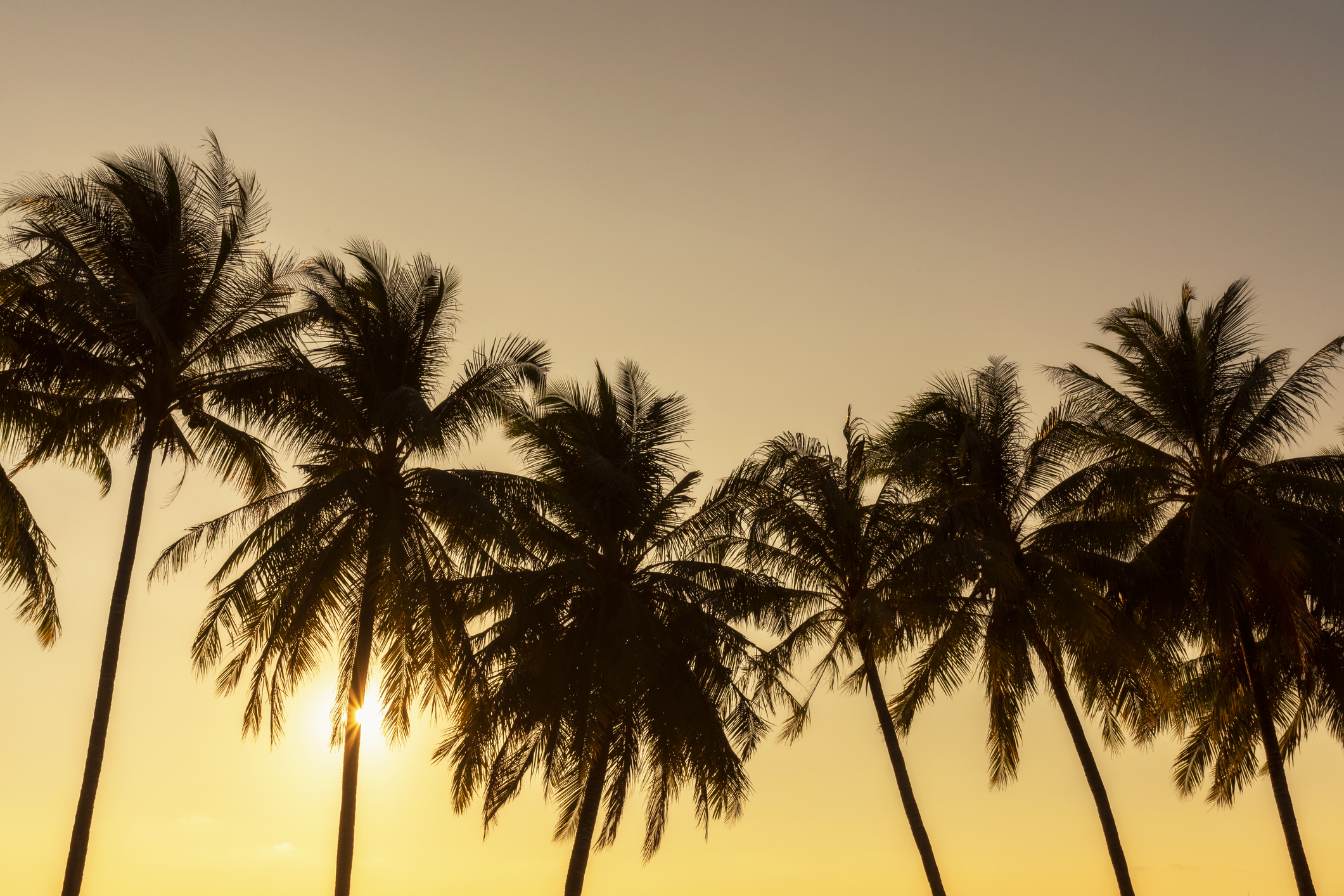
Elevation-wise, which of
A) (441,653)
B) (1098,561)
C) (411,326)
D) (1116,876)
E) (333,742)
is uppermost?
(411,326)

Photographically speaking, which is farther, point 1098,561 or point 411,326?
point 1098,561

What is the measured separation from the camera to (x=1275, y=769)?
22.4 m

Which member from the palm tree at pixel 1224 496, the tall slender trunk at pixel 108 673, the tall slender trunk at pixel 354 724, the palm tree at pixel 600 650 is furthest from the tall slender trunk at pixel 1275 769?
the tall slender trunk at pixel 108 673

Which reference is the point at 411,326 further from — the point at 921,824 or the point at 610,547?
the point at 921,824

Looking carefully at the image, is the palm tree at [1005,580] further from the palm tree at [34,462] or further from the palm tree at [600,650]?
the palm tree at [34,462]

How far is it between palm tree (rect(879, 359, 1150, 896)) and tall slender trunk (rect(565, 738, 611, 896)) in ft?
22.0

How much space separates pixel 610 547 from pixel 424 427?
6.36 metres

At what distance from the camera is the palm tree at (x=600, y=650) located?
20.9 metres

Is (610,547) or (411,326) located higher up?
(411,326)

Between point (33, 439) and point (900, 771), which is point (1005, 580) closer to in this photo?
point (900, 771)

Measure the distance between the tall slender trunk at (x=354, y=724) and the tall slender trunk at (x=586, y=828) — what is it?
4.95 meters

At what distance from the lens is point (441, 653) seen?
61.7 ft

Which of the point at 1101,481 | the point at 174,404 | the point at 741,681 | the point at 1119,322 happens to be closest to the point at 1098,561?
the point at 1101,481

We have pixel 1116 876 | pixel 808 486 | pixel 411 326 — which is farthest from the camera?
pixel 808 486
